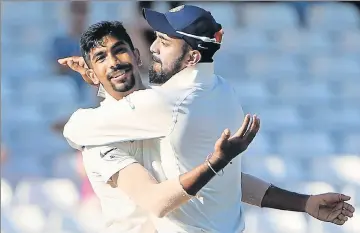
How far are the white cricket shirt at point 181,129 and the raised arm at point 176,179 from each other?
0.19 feet

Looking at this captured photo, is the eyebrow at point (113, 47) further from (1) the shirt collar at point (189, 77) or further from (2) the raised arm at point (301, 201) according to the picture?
(2) the raised arm at point (301, 201)

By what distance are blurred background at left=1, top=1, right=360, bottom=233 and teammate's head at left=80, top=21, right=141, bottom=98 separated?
209cm

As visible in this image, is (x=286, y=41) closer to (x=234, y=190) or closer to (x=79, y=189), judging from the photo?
(x=79, y=189)

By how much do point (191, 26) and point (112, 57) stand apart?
9.4 inches

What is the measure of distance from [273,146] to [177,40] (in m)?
3.02

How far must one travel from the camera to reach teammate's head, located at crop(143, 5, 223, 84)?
7.13ft

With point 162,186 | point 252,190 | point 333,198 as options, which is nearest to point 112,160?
point 162,186

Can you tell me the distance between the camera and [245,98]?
5.52 m

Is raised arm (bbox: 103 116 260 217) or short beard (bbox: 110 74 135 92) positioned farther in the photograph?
short beard (bbox: 110 74 135 92)

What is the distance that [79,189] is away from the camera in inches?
182

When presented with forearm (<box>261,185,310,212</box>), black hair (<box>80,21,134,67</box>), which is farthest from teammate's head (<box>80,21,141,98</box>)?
forearm (<box>261,185,310,212</box>)

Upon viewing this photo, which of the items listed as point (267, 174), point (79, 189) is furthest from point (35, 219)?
point (267, 174)

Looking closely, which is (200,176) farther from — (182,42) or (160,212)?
(182,42)

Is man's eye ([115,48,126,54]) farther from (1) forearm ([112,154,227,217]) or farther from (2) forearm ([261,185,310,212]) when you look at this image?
(2) forearm ([261,185,310,212])
